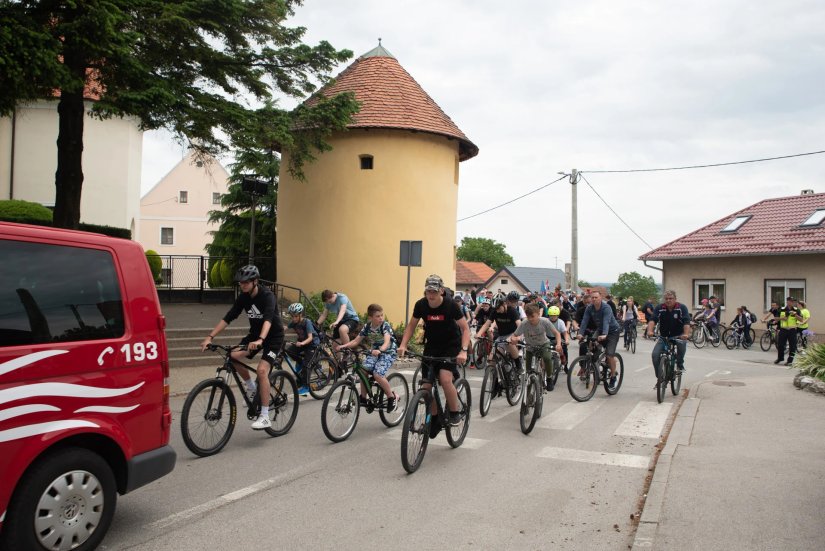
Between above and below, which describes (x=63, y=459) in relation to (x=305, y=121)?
below

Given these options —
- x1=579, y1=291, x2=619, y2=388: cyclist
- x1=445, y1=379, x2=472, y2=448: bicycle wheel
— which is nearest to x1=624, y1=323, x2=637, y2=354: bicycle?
x1=579, y1=291, x2=619, y2=388: cyclist

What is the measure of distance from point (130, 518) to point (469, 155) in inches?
798

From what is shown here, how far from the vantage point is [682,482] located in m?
5.88

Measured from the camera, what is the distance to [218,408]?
6.91 meters

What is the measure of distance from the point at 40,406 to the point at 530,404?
5850 mm

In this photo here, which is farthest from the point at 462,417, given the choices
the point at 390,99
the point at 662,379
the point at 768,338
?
the point at 768,338

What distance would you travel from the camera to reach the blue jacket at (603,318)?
1116cm

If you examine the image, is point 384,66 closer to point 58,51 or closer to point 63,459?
point 58,51

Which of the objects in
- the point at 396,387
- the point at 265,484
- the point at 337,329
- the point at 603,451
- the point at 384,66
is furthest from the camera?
the point at 384,66

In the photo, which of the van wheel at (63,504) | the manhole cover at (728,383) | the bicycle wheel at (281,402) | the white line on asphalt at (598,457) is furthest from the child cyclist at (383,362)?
the manhole cover at (728,383)

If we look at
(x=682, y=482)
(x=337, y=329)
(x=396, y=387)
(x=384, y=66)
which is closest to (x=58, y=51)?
(x=337, y=329)

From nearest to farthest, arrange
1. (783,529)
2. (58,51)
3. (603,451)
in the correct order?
(783,529) < (603,451) < (58,51)

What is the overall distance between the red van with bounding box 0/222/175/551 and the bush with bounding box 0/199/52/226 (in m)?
14.4

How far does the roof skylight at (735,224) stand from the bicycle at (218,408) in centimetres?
2868
